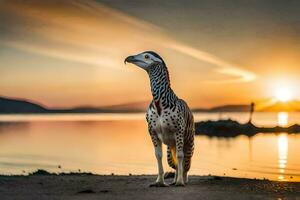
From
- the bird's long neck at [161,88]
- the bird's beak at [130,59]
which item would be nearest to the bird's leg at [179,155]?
the bird's long neck at [161,88]

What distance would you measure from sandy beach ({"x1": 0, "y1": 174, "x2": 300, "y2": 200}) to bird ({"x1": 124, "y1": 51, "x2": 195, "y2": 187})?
0.66 metres

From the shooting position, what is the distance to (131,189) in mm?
14055

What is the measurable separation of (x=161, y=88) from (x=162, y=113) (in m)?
0.59

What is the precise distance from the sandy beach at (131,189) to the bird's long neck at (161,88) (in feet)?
6.26

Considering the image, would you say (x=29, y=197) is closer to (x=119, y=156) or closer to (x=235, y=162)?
(x=235, y=162)

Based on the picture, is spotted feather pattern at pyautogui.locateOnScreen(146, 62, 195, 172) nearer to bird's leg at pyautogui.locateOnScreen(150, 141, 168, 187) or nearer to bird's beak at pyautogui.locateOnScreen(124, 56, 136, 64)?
bird's leg at pyautogui.locateOnScreen(150, 141, 168, 187)

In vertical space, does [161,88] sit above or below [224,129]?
below

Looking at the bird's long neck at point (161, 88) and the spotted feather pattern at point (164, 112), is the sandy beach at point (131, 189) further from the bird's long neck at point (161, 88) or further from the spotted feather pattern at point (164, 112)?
the bird's long neck at point (161, 88)

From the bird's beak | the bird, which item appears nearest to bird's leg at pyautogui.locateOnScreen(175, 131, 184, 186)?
the bird

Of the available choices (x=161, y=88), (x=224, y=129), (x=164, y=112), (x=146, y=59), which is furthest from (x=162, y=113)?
(x=224, y=129)

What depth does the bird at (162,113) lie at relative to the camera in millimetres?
14195

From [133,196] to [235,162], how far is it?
81.7 feet

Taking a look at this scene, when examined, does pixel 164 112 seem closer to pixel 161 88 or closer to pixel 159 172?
pixel 161 88

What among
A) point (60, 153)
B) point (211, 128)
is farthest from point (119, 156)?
point (211, 128)
